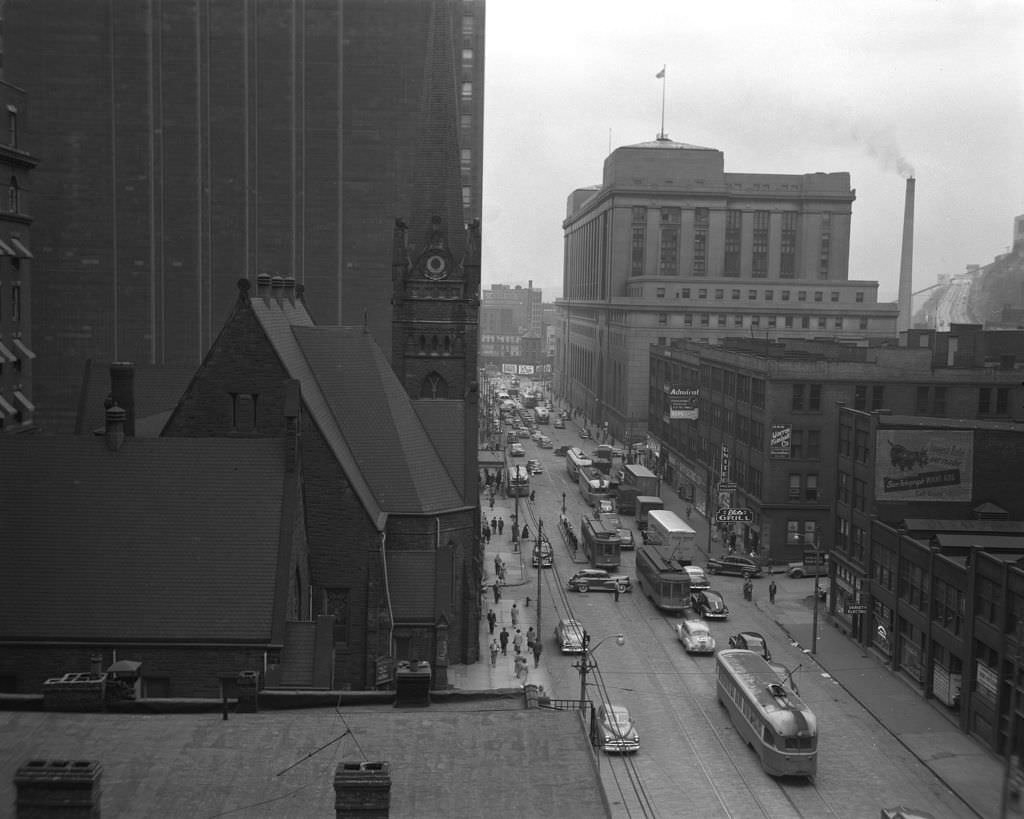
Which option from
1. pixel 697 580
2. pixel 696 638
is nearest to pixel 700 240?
pixel 697 580

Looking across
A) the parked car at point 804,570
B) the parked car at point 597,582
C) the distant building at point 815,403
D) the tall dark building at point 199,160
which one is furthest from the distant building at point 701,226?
the parked car at point 597,582

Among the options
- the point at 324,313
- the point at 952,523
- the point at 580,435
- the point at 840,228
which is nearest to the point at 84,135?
the point at 324,313

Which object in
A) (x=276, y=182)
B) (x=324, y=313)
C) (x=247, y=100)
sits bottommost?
(x=324, y=313)

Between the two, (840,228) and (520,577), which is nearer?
(520,577)

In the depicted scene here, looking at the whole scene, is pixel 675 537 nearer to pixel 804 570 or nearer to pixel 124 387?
pixel 804 570

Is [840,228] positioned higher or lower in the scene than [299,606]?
higher

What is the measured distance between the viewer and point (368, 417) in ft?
165

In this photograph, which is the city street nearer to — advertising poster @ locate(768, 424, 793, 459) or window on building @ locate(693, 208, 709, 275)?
advertising poster @ locate(768, 424, 793, 459)

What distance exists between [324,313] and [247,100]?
16.3 metres

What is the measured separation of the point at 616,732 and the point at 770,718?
18.5 ft

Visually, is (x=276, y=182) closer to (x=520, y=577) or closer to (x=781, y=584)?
(x=520, y=577)

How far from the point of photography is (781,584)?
7562cm

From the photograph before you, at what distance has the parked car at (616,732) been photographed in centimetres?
4366

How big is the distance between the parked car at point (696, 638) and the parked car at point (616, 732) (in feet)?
44.4
